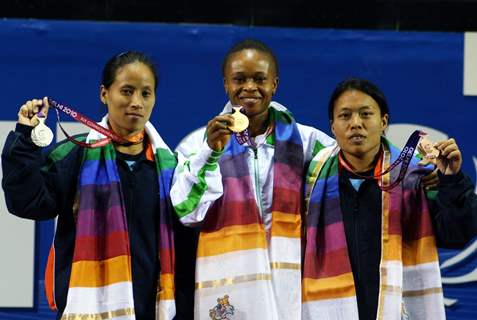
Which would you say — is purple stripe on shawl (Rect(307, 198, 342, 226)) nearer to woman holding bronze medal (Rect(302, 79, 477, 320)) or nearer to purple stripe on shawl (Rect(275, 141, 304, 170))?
woman holding bronze medal (Rect(302, 79, 477, 320))

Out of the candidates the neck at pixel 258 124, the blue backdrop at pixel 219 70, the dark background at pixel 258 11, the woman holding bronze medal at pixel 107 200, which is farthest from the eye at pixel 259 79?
the dark background at pixel 258 11

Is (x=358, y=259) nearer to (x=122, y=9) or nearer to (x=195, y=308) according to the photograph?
(x=195, y=308)

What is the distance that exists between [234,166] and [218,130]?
21 centimetres

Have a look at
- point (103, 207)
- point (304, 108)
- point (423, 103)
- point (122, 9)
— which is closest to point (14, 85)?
point (122, 9)

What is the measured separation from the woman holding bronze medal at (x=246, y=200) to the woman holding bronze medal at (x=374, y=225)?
8 cm

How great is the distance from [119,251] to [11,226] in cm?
159

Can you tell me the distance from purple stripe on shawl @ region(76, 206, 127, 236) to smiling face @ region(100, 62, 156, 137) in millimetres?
276

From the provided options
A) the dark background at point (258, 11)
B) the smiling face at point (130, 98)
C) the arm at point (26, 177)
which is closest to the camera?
the arm at point (26, 177)

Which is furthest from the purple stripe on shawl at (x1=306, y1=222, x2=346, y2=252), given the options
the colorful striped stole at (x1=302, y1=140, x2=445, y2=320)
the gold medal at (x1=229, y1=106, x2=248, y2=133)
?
the gold medal at (x1=229, y1=106, x2=248, y2=133)

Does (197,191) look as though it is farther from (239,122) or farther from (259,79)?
(259,79)

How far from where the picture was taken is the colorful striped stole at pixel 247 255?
288 cm

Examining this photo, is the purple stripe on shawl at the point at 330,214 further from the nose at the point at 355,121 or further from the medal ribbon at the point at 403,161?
the nose at the point at 355,121

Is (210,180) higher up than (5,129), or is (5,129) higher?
(5,129)

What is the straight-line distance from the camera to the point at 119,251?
2.81 m
